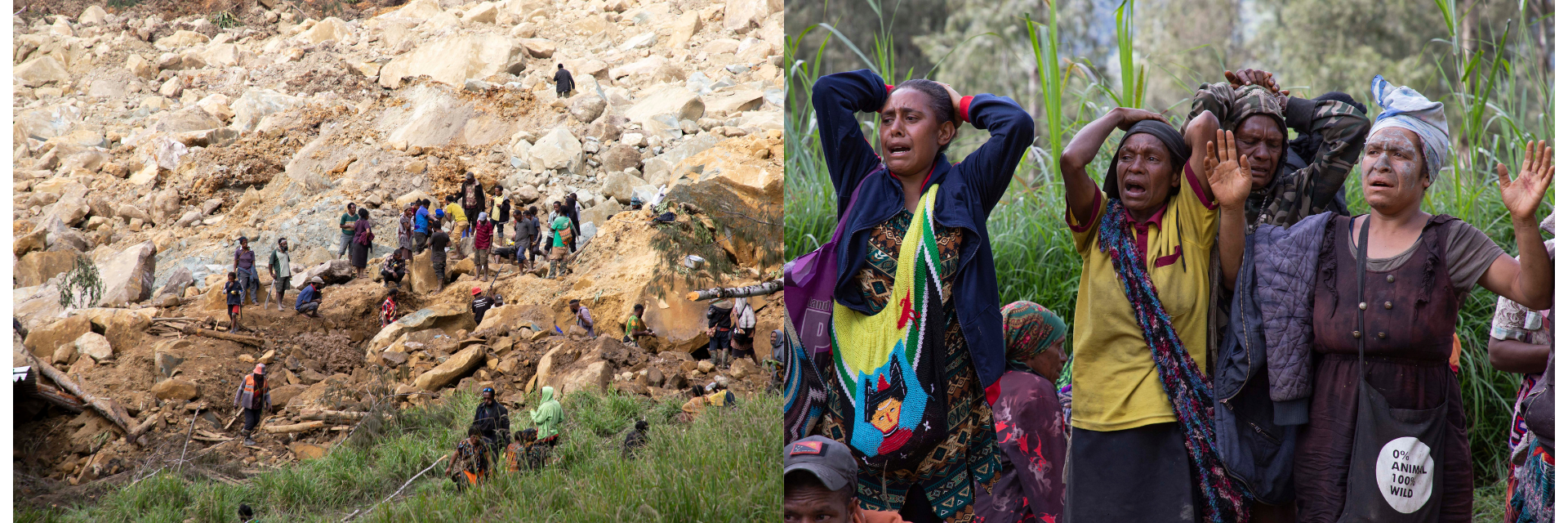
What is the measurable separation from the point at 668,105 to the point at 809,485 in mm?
1479

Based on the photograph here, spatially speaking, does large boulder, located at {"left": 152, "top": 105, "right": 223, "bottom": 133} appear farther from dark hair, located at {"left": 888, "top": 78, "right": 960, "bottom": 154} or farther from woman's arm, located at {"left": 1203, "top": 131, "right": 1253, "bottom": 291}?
woman's arm, located at {"left": 1203, "top": 131, "right": 1253, "bottom": 291}

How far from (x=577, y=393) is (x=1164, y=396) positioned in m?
1.65

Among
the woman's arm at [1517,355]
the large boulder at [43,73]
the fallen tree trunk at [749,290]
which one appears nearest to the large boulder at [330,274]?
the large boulder at [43,73]

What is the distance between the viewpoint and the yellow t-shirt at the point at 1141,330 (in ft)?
6.97

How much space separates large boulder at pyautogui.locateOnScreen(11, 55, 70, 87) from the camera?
9.99 feet

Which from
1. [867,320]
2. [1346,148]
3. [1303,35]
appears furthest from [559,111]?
[1303,35]

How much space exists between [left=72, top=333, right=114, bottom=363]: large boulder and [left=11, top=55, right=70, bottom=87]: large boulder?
85 centimetres

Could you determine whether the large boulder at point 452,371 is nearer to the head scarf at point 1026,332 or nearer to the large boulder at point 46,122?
the large boulder at point 46,122

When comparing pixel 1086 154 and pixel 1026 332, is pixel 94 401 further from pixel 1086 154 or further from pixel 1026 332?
pixel 1086 154

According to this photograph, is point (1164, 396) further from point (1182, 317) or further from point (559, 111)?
point (559, 111)

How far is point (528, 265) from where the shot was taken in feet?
9.95

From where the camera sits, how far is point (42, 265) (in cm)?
296

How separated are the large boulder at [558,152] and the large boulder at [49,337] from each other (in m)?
1.48

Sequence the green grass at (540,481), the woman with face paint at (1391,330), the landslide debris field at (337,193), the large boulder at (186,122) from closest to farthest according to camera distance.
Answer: the woman with face paint at (1391,330) → the green grass at (540,481) → the landslide debris field at (337,193) → the large boulder at (186,122)
